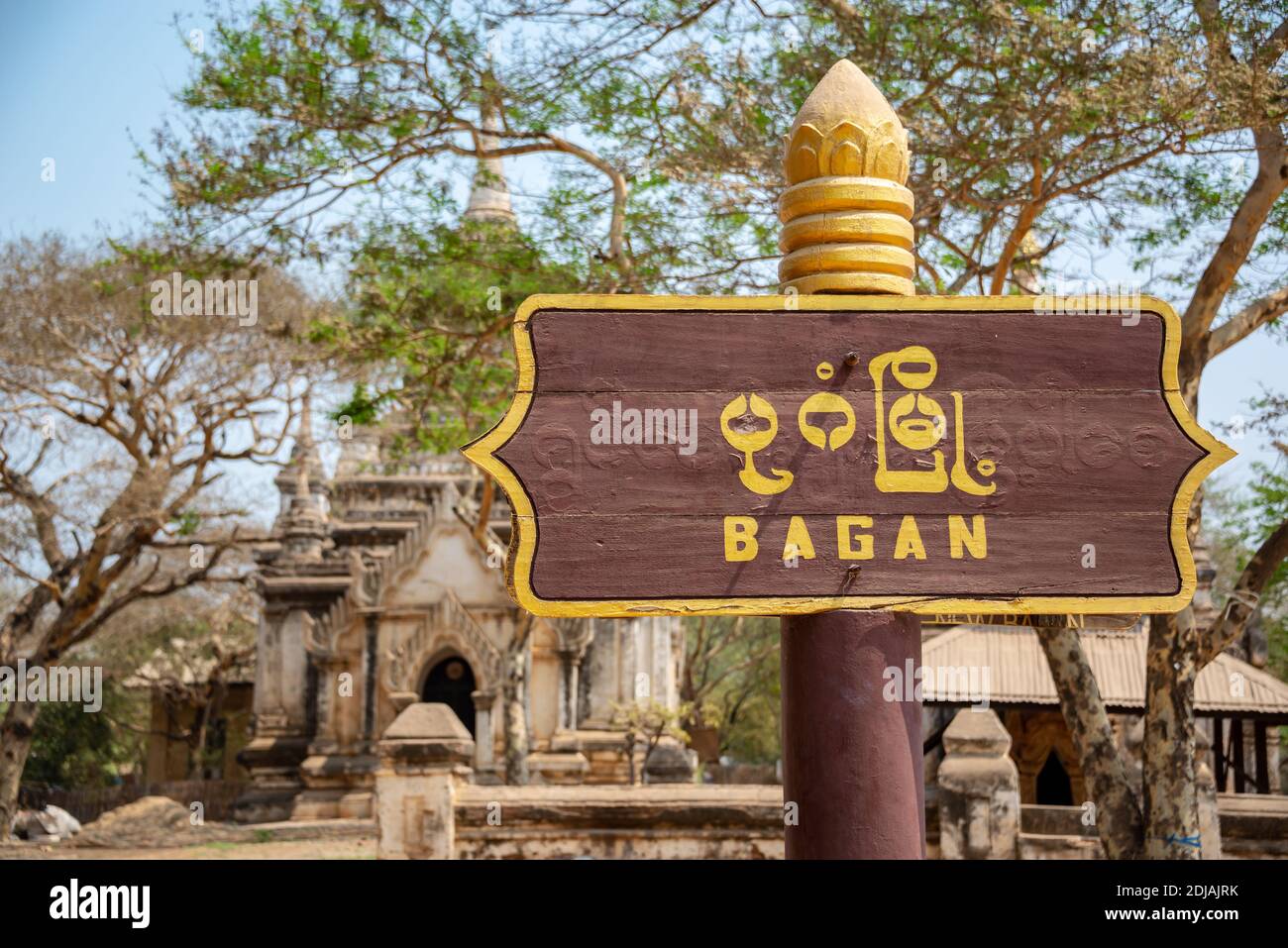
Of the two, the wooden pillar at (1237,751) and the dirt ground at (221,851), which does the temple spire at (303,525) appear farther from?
the wooden pillar at (1237,751)

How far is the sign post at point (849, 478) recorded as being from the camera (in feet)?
8.86

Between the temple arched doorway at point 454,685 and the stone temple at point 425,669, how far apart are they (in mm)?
21

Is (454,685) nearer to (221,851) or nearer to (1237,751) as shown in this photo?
(221,851)

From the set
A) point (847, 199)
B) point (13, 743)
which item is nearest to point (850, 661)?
point (847, 199)

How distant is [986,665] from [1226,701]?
2788 millimetres

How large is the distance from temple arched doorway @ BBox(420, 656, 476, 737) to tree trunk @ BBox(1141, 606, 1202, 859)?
44.8 ft

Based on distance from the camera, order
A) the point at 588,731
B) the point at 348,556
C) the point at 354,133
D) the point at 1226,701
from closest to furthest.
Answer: the point at 354,133 → the point at 1226,701 → the point at 588,731 → the point at 348,556

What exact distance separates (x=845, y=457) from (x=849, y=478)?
0.05 m

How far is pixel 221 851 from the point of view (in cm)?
1536

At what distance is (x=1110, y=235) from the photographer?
1202cm

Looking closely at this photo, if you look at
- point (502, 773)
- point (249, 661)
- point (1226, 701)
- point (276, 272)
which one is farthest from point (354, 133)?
point (249, 661)

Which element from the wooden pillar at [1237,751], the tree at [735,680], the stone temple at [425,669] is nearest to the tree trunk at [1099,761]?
the wooden pillar at [1237,751]

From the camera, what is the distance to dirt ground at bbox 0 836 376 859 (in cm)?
1469
